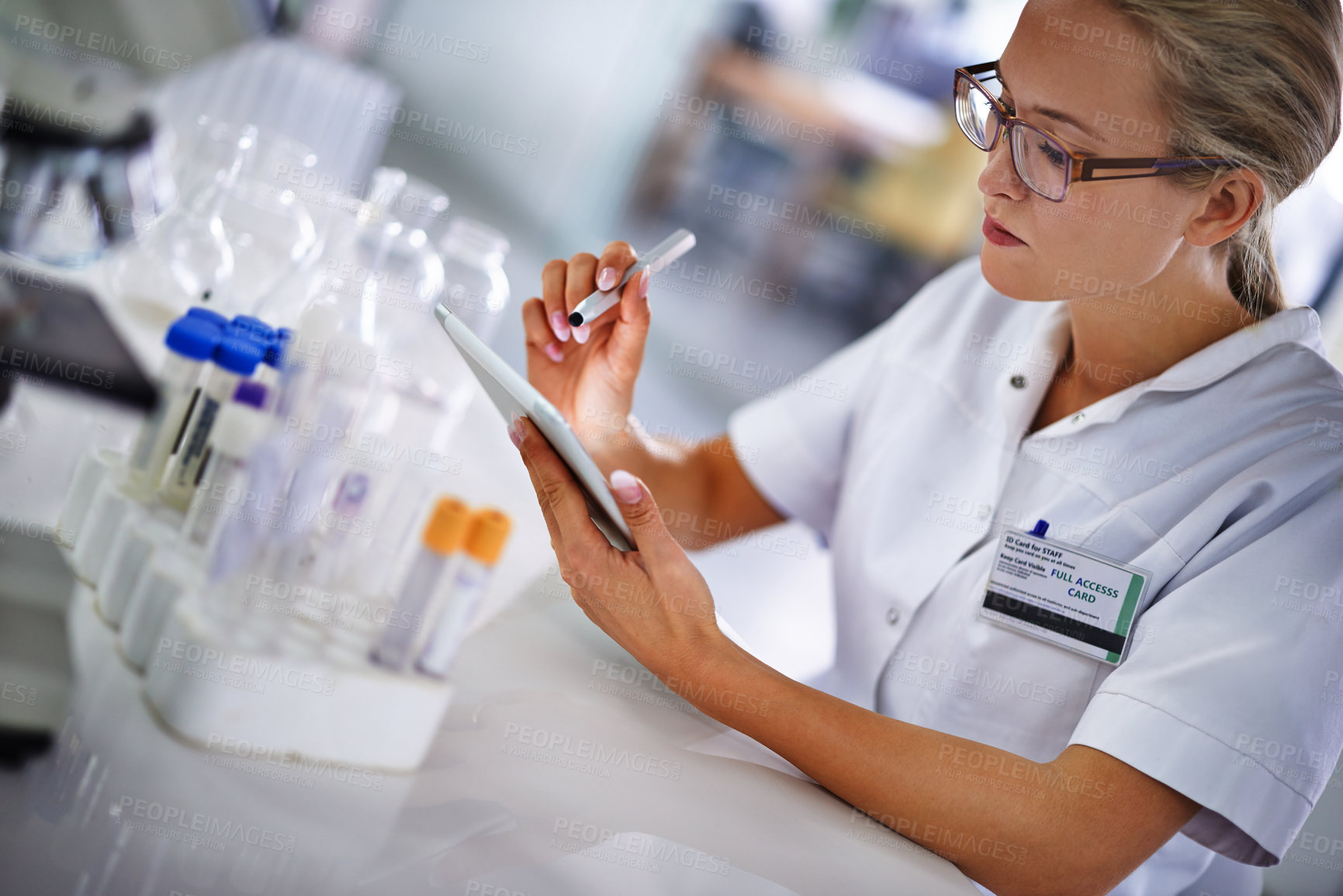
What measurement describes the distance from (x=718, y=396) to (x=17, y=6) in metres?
3.69

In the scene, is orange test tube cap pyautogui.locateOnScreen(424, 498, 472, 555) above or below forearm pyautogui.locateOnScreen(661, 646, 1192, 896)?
above

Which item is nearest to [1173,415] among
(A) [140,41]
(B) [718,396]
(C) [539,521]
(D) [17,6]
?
(C) [539,521]

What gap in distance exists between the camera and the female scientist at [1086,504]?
3.15 ft

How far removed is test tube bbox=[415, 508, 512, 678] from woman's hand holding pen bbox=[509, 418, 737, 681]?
5.7 inches

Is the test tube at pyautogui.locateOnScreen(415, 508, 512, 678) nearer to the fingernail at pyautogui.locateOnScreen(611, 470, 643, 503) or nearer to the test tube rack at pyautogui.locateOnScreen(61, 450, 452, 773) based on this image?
the test tube rack at pyautogui.locateOnScreen(61, 450, 452, 773)

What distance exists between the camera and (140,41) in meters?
1.93

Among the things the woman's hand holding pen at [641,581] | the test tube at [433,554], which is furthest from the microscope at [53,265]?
the woman's hand holding pen at [641,581]

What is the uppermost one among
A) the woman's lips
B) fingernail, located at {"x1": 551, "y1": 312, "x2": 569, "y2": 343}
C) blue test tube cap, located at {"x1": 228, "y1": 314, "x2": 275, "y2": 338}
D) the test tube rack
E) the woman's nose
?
the woman's nose

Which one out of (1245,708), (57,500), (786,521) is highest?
(1245,708)

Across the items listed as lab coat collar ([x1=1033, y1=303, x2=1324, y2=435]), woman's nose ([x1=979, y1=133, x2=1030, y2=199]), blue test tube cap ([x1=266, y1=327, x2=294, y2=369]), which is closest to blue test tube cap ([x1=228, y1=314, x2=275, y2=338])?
blue test tube cap ([x1=266, y1=327, x2=294, y2=369])

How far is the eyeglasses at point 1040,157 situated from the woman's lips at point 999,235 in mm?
67

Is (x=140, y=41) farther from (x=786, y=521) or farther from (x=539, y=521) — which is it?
(x=786, y=521)

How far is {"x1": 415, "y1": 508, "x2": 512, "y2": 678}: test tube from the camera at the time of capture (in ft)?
2.59

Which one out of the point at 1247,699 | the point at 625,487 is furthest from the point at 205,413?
the point at 1247,699
